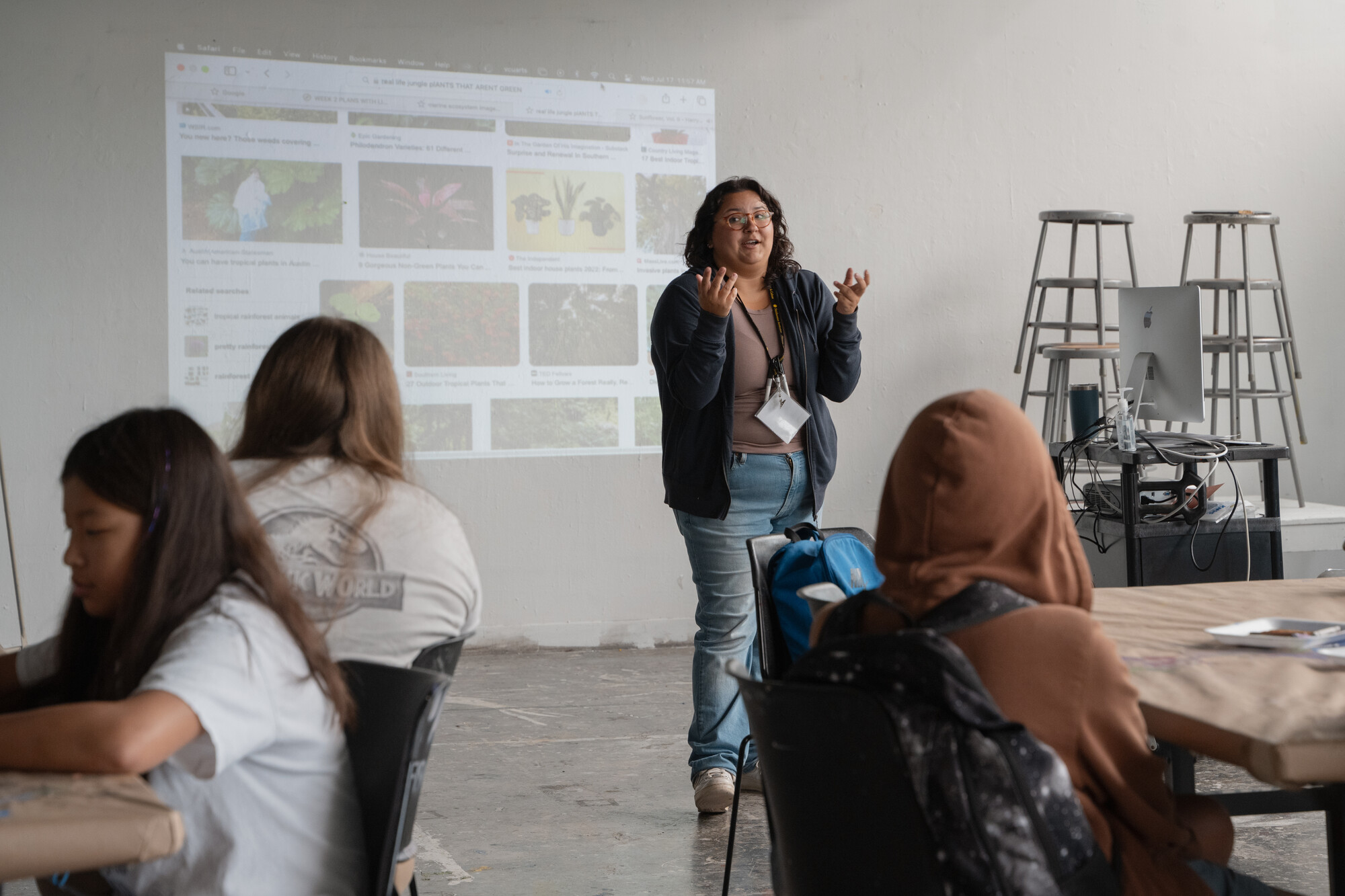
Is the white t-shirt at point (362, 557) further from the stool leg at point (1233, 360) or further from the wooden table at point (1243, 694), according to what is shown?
the stool leg at point (1233, 360)

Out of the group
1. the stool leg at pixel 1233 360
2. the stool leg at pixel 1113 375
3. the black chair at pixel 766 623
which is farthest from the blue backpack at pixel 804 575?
the stool leg at pixel 1233 360

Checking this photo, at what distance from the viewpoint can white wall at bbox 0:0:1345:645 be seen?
4168 millimetres

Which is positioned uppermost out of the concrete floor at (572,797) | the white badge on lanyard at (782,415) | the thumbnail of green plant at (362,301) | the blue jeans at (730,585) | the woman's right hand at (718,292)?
the thumbnail of green plant at (362,301)

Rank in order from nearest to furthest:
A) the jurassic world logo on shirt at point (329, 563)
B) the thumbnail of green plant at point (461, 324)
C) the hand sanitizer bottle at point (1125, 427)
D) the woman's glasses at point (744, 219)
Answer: the jurassic world logo on shirt at point (329, 563)
the woman's glasses at point (744, 219)
the hand sanitizer bottle at point (1125, 427)
the thumbnail of green plant at point (461, 324)

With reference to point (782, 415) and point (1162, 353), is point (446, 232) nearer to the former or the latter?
point (782, 415)

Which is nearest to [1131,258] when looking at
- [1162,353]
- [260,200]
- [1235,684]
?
[1162,353]

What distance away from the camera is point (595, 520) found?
479cm

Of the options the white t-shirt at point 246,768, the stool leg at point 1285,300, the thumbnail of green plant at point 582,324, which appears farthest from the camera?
the stool leg at point 1285,300

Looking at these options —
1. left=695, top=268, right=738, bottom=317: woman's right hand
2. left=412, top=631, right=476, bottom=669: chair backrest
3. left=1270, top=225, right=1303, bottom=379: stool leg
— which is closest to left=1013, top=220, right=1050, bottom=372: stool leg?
left=1270, top=225, right=1303, bottom=379: stool leg

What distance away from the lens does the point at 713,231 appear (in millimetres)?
2871

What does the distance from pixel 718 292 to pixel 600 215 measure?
2204 millimetres

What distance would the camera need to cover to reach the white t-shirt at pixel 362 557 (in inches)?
53.3

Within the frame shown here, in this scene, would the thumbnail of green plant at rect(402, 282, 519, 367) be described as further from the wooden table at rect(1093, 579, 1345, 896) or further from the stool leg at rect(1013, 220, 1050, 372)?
the wooden table at rect(1093, 579, 1345, 896)

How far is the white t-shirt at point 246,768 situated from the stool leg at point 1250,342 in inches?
173
